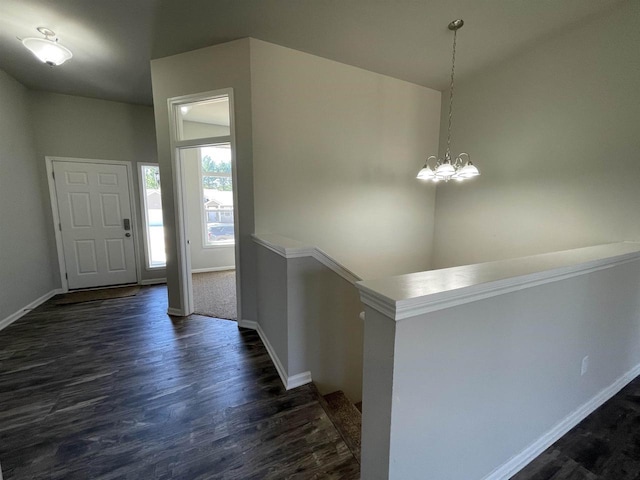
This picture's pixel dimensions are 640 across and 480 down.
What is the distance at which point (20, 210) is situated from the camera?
11.3 feet

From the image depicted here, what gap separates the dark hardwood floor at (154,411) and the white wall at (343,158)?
1484mm

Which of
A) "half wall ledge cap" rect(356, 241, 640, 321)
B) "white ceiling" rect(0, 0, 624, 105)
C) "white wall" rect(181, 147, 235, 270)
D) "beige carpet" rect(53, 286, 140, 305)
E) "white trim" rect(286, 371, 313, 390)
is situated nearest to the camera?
"half wall ledge cap" rect(356, 241, 640, 321)

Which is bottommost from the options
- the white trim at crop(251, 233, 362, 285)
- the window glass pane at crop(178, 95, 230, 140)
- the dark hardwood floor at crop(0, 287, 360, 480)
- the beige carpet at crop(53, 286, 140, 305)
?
the dark hardwood floor at crop(0, 287, 360, 480)

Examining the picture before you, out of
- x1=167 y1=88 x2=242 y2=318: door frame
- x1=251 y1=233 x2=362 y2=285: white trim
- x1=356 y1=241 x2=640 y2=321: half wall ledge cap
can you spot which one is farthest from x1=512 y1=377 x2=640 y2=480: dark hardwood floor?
x1=167 y1=88 x2=242 y2=318: door frame

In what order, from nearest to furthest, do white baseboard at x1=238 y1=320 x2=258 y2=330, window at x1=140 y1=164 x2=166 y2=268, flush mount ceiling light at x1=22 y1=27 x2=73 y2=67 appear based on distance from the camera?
flush mount ceiling light at x1=22 y1=27 x2=73 y2=67
white baseboard at x1=238 y1=320 x2=258 y2=330
window at x1=140 y1=164 x2=166 y2=268

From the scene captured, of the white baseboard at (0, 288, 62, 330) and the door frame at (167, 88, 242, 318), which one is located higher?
the door frame at (167, 88, 242, 318)

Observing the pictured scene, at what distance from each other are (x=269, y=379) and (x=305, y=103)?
282 cm

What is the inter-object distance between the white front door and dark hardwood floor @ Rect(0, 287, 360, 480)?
1.56 metres

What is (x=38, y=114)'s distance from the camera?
12.5ft

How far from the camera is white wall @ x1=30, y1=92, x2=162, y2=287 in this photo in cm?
388

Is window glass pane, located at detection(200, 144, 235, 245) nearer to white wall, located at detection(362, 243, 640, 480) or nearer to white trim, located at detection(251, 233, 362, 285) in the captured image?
white trim, located at detection(251, 233, 362, 285)

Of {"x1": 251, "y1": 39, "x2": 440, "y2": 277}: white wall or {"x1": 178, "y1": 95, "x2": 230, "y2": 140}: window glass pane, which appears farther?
{"x1": 178, "y1": 95, "x2": 230, "y2": 140}: window glass pane

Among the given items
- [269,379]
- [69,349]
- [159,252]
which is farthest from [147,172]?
[269,379]

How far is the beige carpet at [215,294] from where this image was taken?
3.47 m
